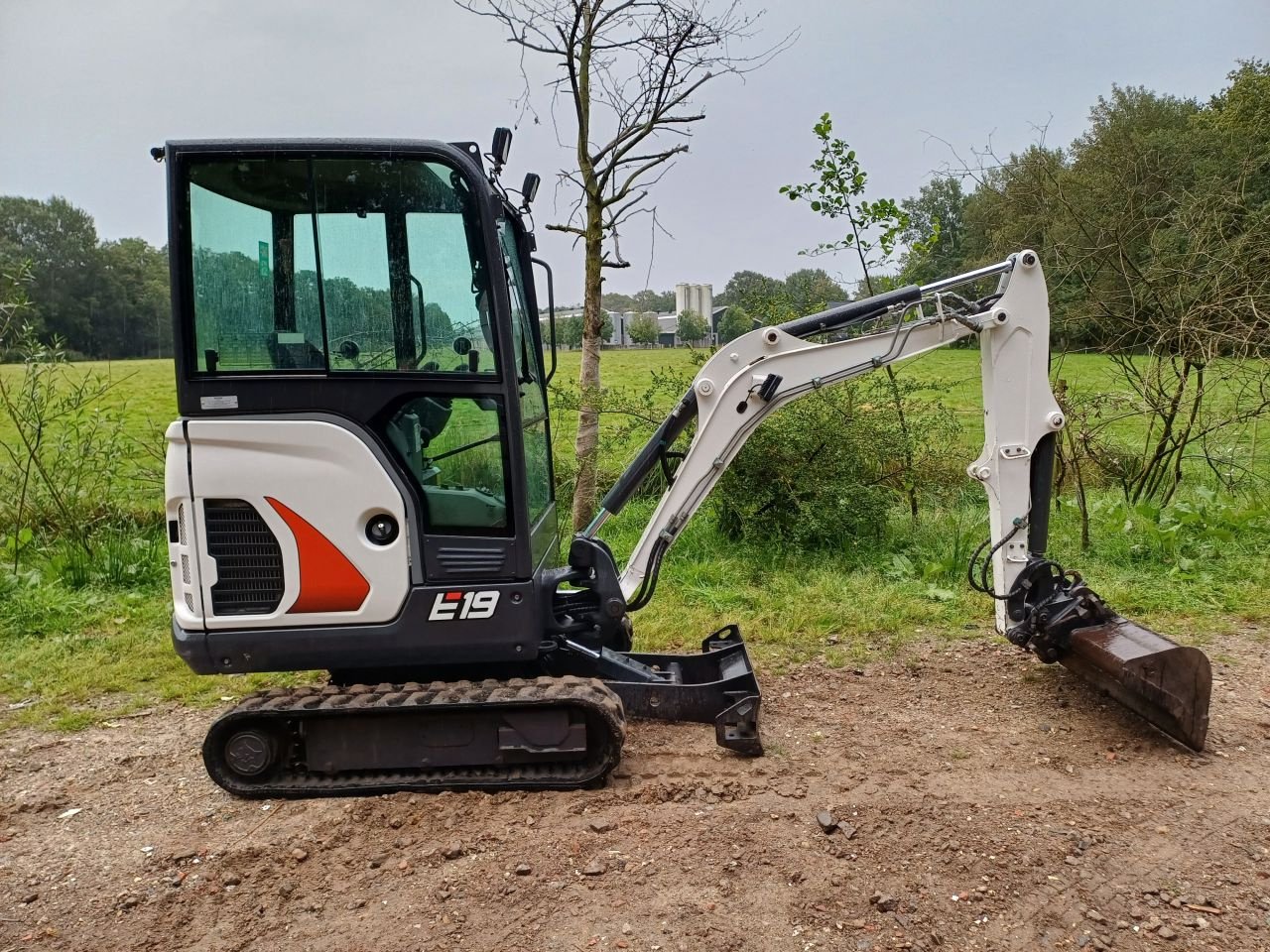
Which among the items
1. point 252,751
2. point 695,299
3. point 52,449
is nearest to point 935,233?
point 695,299

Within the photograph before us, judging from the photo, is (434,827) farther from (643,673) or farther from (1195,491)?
(1195,491)

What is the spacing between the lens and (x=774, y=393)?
14.0ft

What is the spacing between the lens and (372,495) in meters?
3.53

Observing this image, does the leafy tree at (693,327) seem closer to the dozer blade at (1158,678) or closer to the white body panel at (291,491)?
the dozer blade at (1158,678)

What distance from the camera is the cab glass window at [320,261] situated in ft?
11.3

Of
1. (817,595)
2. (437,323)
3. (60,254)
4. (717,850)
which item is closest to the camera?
(717,850)

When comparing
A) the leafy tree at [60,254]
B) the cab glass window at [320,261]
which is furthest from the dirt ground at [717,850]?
the leafy tree at [60,254]

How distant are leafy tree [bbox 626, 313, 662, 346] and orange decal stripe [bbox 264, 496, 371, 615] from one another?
618 cm

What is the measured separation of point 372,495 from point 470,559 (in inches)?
18.8

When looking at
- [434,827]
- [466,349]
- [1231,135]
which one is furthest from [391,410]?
[1231,135]

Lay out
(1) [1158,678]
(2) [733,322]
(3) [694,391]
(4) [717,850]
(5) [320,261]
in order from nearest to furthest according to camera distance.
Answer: (4) [717,850]
(5) [320,261]
(1) [1158,678]
(3) [694,391]
(2) [733,322]

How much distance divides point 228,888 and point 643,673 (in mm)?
1926

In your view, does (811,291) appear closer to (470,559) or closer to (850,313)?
(850,313)

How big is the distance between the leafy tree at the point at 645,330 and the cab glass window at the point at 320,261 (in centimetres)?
588
